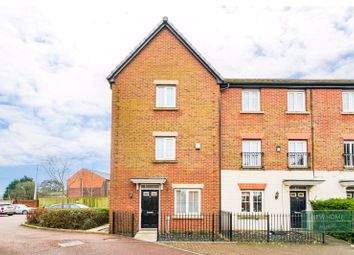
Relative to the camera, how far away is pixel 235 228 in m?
22.6

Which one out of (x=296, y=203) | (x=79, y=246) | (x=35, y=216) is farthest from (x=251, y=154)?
(x=35, y=216)

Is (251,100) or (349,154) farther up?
(251,100)

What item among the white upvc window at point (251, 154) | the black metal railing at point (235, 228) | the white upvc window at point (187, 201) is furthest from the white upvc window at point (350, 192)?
the white upvc window at point (187, 201)

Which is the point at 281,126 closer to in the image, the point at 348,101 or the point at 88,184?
Answer: the point at 348,101

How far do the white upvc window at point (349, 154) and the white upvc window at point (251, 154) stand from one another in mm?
4897

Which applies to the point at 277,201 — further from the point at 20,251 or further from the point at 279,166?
the point at 20,251

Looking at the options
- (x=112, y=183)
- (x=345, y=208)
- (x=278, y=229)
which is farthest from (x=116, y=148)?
(x=345, y=208)

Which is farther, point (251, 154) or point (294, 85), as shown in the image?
point (294, 85)

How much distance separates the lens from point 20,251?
50.5 feet

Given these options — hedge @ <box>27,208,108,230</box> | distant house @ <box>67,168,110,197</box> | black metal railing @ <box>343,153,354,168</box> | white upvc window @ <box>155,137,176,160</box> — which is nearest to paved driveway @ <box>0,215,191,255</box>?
hedge @ <box>27,208,108,230</box>

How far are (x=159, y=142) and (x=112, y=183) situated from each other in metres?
3.30

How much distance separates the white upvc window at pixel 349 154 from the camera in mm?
23812

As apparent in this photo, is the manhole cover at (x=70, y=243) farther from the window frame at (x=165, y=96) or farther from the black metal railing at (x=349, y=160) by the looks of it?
the black metal railing at (x=349, y=160)

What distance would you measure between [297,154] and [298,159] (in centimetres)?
29
